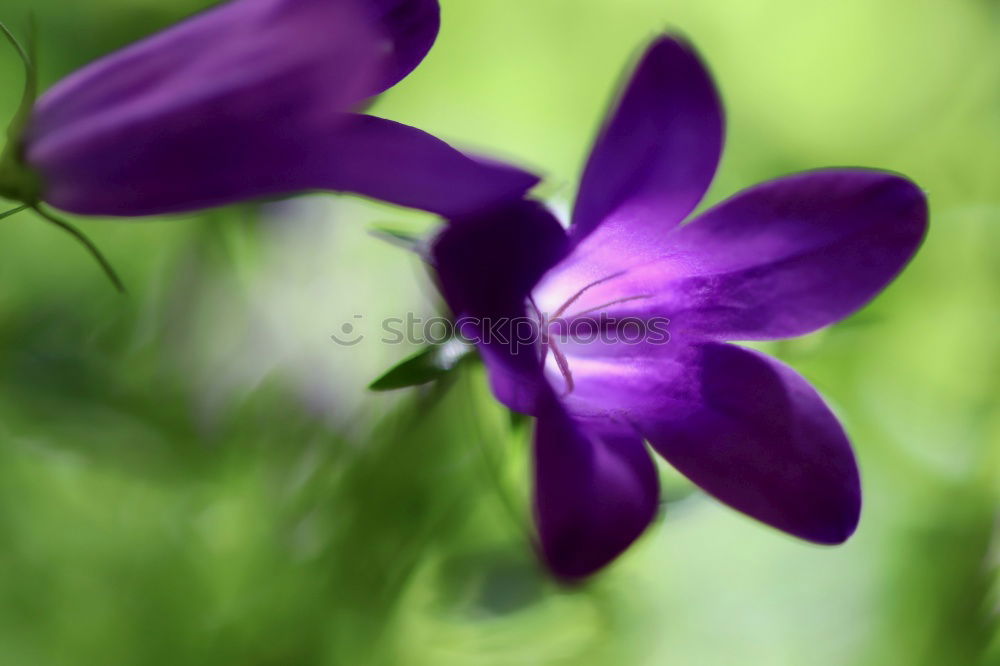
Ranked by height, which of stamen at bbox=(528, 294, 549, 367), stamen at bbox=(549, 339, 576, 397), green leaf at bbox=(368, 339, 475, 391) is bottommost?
stamen at bbox=(549, 339, 576, 397)

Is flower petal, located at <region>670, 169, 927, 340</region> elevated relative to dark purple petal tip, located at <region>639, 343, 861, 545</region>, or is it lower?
elevated

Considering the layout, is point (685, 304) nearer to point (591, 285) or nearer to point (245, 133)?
point (591, 285)

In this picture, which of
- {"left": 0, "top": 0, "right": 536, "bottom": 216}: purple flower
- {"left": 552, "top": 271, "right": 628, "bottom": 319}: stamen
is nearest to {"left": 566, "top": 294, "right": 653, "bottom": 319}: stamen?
{"left": 552, "top": 271, "right": 628, "bottom": 319}: stamen

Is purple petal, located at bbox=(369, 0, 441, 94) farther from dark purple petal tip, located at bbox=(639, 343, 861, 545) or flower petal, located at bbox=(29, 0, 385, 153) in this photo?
dark purple petal tip, located at bbox=(639, 343, 861, 545)

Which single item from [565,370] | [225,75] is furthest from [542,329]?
[225,75]

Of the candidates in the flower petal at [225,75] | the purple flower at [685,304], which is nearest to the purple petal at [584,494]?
the purple flower at [685,304]

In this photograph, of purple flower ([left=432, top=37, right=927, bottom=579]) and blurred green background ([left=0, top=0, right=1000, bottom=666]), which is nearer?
purple flower ([left=432, top=37, right=927, bottom=579])

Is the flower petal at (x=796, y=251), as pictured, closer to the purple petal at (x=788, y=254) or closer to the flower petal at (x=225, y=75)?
the purple petal at (x=788, y=254)
